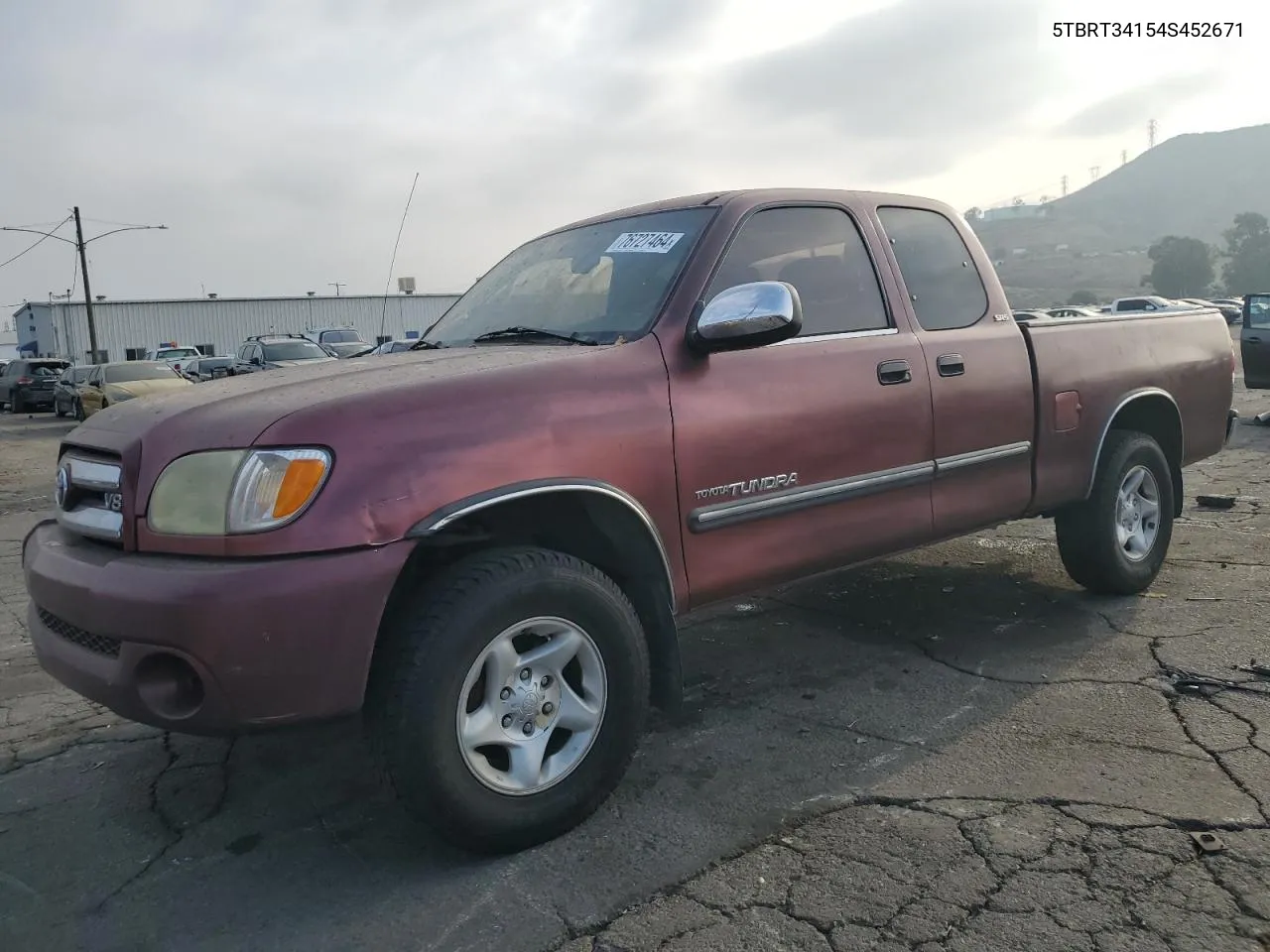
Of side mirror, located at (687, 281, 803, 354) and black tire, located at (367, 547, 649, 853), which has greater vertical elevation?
side mirror, located at (687, 281, 803, 354)

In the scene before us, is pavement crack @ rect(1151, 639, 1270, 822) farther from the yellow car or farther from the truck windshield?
the yellow car

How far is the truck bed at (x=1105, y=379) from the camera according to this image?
4430mm

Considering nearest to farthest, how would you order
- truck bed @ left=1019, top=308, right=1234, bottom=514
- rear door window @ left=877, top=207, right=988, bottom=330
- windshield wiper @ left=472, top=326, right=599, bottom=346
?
windshield wiper @ left=472, top=326, right=599, bottom=346 → rear door window @ left=877, top=207, right=988, bottom=330 → truck bed @ left=1019, top=308, right=1234, bottom=514

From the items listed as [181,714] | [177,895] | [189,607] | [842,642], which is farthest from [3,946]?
[842,642]

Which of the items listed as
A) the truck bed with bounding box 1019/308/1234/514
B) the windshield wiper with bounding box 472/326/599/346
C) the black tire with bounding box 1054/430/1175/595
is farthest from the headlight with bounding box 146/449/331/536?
the black tire with bounding box 1054/430/1175/595

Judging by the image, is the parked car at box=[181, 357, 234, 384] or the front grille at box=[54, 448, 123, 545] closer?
the front grille at box=[54, 448, 123, 545]

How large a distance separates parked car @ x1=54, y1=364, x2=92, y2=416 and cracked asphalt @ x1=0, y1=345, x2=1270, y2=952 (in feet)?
81.1

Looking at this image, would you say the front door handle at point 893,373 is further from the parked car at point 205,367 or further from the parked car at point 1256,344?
the parked car at point 205,367

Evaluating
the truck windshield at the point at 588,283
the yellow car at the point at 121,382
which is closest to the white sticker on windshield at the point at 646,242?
the truck windshield at the point at 588,283

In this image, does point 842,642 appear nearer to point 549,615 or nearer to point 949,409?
point 949,409

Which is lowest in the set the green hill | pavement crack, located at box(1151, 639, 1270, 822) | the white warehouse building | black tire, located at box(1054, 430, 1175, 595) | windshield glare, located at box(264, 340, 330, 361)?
pavement crack, located at box(1151, 639, 1270, 822)

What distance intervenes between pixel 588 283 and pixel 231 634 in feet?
6.19

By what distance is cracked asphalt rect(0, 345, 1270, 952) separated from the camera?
238cm

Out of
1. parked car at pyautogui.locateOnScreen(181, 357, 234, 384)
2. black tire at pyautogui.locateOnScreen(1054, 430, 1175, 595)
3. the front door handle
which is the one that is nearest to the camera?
the front door handle
